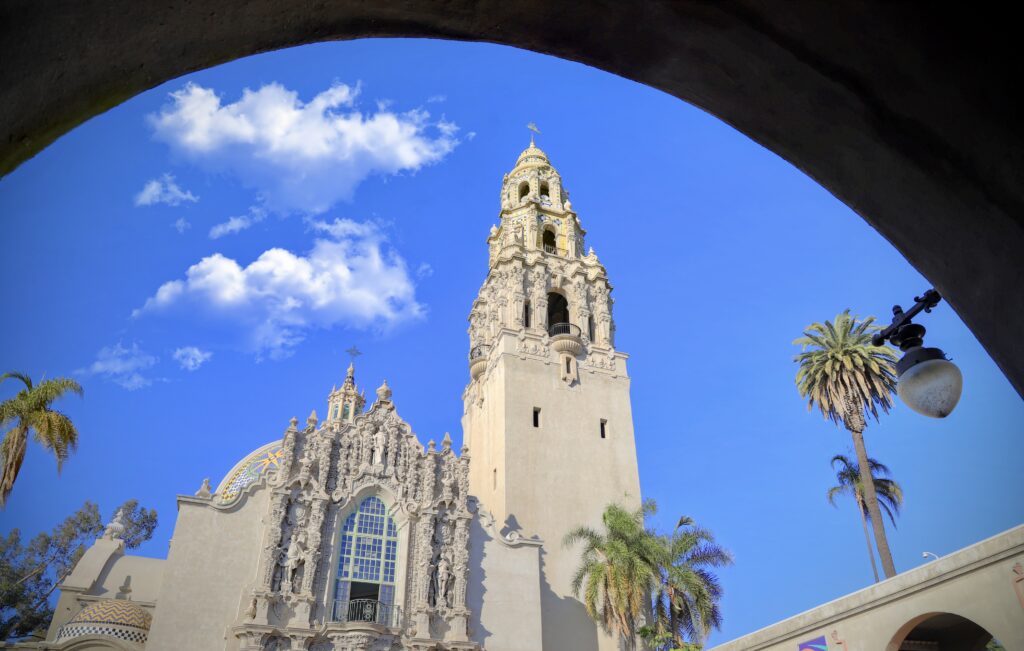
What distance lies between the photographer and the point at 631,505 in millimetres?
41344

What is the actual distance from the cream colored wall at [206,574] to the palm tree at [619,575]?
580 inches

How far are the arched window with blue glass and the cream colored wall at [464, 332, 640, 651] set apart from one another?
23.4ft

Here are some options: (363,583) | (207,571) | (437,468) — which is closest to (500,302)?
(437,468)

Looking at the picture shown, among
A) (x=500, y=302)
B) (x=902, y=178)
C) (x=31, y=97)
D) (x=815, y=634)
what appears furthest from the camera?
(x=500, y=302)

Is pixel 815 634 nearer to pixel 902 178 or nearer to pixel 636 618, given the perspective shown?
pixel 636 618

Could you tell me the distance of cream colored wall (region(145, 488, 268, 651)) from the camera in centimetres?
2817

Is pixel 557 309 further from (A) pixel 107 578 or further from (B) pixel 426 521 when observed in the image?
(A) pixel 107 578

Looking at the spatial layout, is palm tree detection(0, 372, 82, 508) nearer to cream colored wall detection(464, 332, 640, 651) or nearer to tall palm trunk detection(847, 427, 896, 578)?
cream colored wall detection(464, 332, 640, 651)

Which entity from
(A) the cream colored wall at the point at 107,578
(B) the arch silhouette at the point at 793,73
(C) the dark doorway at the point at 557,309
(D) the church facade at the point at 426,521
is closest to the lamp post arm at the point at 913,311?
(B) the arch silhouette at the point at 793,73

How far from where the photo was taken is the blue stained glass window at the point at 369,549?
32.1 metres

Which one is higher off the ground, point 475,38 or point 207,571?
point 207,571

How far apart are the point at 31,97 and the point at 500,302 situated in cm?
4384

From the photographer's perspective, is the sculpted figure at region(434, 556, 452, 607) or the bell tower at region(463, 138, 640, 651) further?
the bell tower at region(463, 138, 640, 651)

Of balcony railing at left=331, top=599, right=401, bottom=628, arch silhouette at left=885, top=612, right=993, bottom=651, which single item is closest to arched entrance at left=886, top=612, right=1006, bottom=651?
arch silhouette at left=885, top=612, right=993, bottom=651
